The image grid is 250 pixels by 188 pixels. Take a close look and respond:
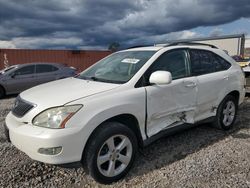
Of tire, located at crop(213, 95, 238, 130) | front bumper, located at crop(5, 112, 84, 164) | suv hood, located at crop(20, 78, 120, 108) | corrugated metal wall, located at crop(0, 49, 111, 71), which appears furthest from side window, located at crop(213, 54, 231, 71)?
corrugated metal wall, located at crop(0, 49, 111, 71)

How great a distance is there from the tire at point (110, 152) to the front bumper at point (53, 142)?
16cm

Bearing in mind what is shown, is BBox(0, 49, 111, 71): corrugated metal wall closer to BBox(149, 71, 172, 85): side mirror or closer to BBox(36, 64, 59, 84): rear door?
BBox(36, 64, 59, 84): rear door

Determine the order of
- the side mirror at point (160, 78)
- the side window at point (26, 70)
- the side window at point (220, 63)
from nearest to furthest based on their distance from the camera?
the side mirror at point (160, 78)
the side window at point (220, 63)
the side window at point (26, 70)

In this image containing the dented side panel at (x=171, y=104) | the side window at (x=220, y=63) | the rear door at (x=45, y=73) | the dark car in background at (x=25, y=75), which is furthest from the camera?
the rear door at (x=45, y=73)

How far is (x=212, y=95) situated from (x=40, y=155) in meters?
3.05

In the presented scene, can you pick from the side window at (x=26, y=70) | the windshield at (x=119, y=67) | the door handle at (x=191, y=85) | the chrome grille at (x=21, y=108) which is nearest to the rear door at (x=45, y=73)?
the side window at (x=26, y=70)

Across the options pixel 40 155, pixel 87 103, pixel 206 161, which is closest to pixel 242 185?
pixel 206 161

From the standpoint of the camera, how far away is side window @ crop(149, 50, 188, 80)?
3.95 meters

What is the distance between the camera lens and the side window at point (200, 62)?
4.45 meters

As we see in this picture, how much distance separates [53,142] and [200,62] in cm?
287

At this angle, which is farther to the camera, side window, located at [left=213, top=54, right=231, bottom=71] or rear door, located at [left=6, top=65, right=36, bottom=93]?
rear door, located at [left=6, top=65, right=36, bottom=93]

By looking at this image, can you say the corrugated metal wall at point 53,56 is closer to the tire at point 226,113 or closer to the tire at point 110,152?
the tire at point 226,113

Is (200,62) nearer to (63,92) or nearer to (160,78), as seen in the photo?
(160,78)

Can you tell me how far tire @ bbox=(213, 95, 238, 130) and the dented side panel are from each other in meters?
0.89
